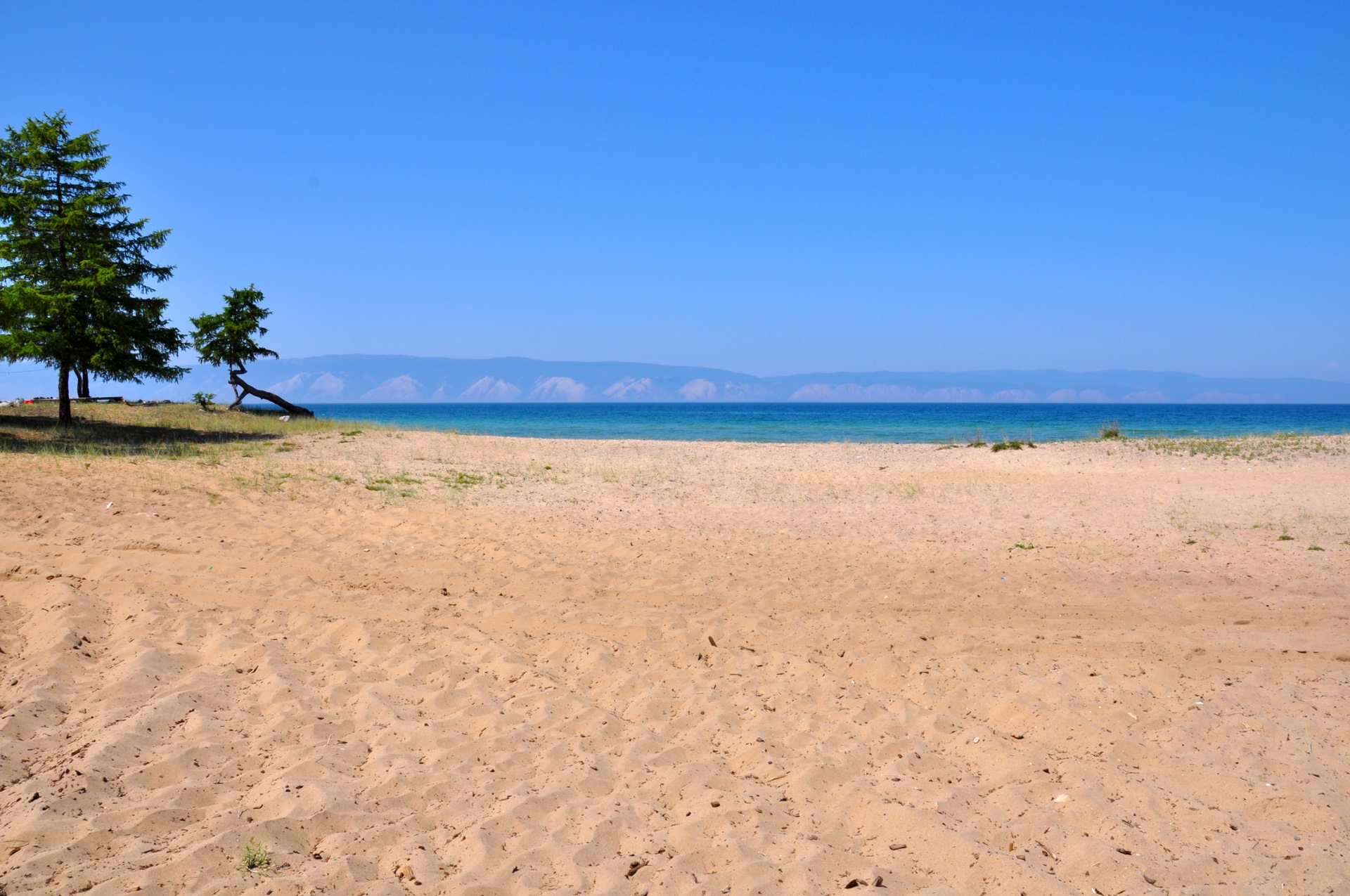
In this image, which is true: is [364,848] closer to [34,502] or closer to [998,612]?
[998,612]

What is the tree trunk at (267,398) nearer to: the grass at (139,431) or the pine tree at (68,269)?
the grass at (139,431)

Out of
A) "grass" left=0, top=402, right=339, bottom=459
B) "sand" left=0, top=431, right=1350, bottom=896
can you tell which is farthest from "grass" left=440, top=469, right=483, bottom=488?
"grass" left=0, top=402, right=339, bottom=459

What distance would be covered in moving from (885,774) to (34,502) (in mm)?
10282

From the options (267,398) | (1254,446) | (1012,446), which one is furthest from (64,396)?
(1254,446)

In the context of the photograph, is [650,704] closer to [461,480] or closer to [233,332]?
[461,480]

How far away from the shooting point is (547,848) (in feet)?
12.1

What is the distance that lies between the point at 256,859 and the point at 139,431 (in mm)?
20072

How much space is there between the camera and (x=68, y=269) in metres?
19.7

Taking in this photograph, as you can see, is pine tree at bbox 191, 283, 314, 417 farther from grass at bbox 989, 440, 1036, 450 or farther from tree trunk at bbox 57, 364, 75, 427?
grass at bbox 989, 440, 1036, 450

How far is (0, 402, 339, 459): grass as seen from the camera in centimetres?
1524

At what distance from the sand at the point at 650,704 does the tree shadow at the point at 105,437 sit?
4.57 metres

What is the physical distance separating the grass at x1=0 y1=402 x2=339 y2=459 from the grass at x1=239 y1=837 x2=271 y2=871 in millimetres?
13384

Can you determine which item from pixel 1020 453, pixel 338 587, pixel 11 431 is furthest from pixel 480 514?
pixel 1020 453

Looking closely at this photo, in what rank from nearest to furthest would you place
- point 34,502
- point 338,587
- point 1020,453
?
point 338,587
point 34,502
point 1020,453
